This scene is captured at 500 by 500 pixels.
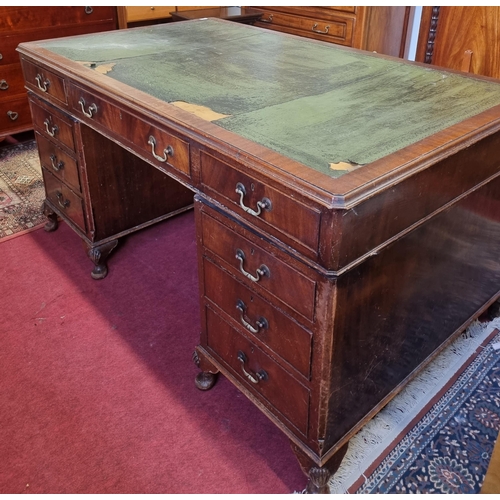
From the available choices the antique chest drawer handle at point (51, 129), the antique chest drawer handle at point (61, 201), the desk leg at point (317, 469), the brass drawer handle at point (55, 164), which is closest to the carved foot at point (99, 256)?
the antique chest drawer handle at point (61, 201)

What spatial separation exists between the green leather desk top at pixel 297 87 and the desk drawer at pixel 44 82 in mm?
91

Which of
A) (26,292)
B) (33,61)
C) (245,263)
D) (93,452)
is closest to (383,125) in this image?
A: (245,263)

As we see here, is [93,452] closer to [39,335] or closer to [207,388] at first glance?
[207,388]

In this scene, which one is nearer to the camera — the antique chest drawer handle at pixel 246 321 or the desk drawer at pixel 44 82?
the antique chest drawer handle at pixel 246 321

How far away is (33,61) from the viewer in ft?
6.08

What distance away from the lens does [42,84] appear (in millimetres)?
1868

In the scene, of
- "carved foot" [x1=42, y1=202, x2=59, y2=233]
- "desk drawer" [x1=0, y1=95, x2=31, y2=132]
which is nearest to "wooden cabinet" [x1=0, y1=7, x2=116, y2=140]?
"desk drawer" [x1=0, y1=95, x2=31, y2=132]

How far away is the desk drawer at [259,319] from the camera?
1.15 metres

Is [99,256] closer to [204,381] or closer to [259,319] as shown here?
[204,381]

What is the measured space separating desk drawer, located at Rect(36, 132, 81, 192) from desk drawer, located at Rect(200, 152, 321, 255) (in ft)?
2.99

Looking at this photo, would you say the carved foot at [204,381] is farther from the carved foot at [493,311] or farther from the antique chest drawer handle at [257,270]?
the carved foot at [493,311]

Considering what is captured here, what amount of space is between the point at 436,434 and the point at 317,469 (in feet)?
1.29

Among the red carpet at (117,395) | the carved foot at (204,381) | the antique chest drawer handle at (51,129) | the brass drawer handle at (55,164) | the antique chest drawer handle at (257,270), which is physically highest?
the antique chest drawer handle at (51,129)

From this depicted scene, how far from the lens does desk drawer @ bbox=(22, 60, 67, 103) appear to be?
69.9 inches
